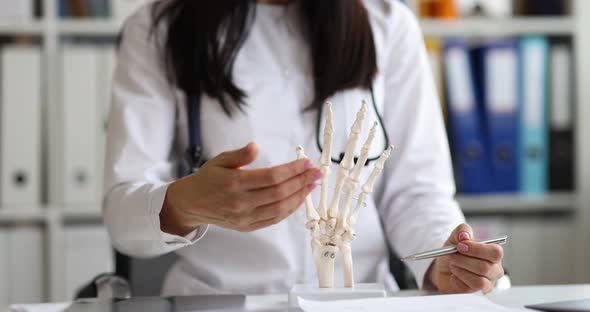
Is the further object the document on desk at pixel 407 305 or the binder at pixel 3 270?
the binder at pixel 3 270

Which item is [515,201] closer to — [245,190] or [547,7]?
[547,7]

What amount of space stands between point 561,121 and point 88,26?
131 cm

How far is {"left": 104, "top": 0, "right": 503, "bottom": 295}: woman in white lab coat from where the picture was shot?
1.16 m

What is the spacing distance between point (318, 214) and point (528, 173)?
1.38m

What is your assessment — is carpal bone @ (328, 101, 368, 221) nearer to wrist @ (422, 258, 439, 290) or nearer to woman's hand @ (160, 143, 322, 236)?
woman's hand @ (160, 143, 322, 236)

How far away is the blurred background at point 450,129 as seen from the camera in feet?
6.54

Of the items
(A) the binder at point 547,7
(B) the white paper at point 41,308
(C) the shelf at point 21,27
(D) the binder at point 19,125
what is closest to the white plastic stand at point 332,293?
(B) the white paper at point 41,308

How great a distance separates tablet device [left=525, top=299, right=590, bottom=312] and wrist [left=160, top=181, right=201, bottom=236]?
41 centimetres

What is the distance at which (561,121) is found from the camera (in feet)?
6.95

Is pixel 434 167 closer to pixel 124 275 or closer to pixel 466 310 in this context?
pixel 466 310

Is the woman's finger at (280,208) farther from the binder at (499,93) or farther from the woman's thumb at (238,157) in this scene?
the binder at (499,93)

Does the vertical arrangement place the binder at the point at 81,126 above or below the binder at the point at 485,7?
below

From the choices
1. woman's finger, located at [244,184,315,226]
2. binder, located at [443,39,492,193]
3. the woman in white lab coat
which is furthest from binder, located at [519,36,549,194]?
woman's finger, located at [244,184,315,226]

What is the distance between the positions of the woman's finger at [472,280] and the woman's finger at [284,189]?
0.85ft
